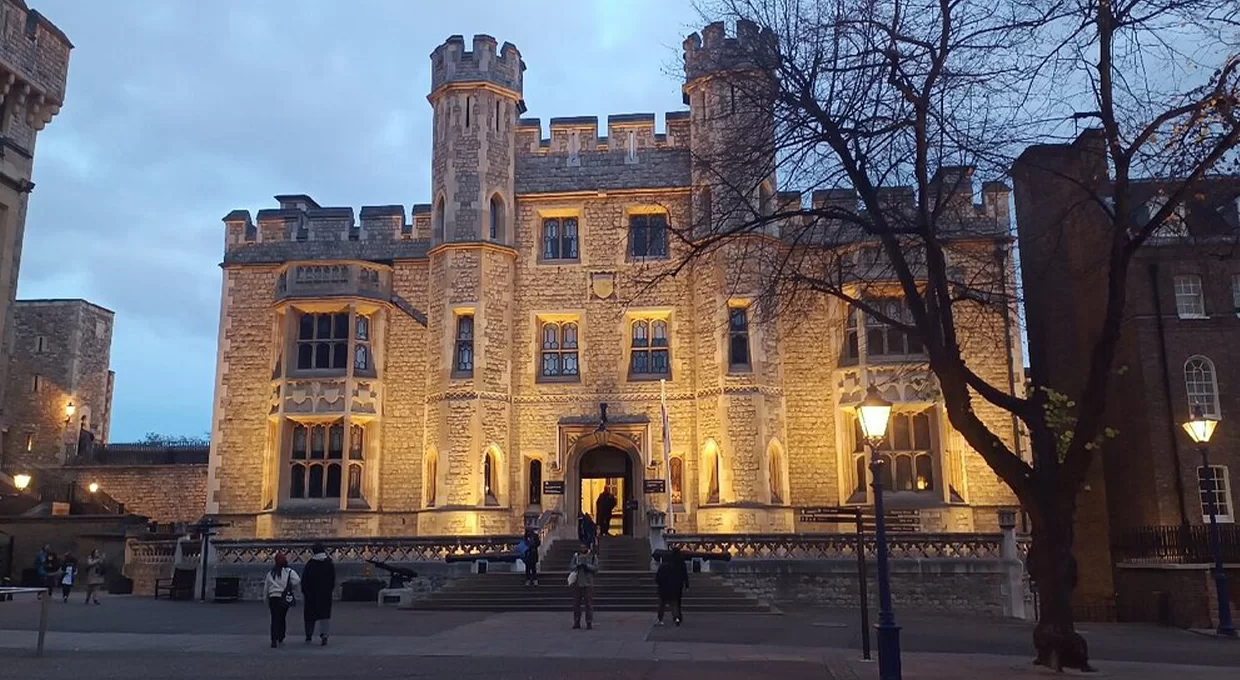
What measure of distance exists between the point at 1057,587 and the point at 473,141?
1977cm

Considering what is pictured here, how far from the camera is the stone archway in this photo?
25.5 meters

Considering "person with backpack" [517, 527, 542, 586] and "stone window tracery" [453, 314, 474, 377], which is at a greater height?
"stone window tracery" [453, 314, 474, 377]

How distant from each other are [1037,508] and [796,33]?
6560mm

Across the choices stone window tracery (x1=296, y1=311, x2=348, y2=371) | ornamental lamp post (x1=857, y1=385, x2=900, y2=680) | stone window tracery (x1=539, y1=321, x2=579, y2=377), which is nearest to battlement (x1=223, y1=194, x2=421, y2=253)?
stone window tracery (x1=296, y1=311, x2=348, y2=371)

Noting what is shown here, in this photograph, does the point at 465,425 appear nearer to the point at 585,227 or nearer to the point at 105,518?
the point at 585,227

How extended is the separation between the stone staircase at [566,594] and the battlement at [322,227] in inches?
433

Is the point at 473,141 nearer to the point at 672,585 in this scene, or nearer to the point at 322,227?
the point at 322,227

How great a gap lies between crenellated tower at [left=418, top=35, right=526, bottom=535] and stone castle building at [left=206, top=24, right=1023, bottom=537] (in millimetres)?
60

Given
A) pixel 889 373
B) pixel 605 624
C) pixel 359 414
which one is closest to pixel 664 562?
pixel 605 624

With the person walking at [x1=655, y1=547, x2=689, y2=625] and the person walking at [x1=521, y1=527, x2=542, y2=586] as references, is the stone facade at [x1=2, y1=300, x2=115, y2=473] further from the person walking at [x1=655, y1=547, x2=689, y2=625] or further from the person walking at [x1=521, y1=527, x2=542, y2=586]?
the person walking at [x1=655, y1=547, x2=689, y2=625]

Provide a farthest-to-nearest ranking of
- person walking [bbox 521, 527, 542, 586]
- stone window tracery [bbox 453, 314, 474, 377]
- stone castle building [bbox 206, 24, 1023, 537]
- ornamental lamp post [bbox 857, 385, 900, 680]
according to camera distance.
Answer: stone window tracery [bbox 453, 314, 474, 377] < stone castle building [bbox 206, 24, 1023, 537] < person walking [bbox 521, 527, 542, 586] < ornamental lamp post [bbox 857, 385, 900, 680]

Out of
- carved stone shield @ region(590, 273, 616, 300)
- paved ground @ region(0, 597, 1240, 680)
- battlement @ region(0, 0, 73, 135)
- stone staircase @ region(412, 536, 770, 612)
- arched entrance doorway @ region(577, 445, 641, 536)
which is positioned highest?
battlement @ region(0, 0, 73, 135)

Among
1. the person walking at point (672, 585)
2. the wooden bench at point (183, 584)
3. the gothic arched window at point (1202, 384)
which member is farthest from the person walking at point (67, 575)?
the gothic arched window at point (1202, 384)

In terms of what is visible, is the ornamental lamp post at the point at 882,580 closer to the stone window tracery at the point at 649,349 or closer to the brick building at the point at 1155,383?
the brick building at the point at 1155,383
